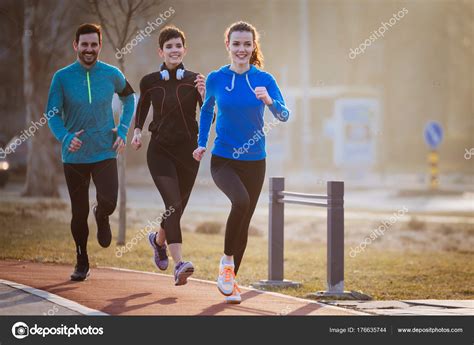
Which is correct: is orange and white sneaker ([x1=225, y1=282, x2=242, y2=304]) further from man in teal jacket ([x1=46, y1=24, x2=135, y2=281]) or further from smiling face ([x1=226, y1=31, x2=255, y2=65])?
smiling face ([x1=226, y1=31, x2=255, y2=65])

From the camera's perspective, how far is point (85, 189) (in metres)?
9.09

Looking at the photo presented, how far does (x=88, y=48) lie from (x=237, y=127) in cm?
151

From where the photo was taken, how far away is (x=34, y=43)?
22188 mm

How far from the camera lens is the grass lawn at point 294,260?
11414 millimetres

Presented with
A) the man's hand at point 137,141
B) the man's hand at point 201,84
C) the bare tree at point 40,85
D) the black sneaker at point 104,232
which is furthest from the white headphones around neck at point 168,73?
the bare tree at point 40,85

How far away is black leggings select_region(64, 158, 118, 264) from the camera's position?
893cm

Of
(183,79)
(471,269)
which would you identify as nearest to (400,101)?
(471,269)

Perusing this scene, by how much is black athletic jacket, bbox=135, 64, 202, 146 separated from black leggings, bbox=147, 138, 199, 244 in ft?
0.24

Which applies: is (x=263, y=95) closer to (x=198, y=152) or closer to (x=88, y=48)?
(x=198, y=152)

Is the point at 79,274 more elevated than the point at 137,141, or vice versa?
the point at 137,141

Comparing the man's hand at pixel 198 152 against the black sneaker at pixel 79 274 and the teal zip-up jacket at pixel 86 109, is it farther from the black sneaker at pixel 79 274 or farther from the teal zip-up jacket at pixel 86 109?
the black sneaker at pixel 79 274

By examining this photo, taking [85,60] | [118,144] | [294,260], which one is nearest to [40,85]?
[294,260]

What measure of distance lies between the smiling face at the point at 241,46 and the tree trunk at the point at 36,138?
45.8 ft

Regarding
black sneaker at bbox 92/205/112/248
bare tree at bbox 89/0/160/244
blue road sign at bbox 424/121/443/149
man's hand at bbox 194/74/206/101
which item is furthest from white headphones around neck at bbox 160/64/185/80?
blue road sign at bbox 424/121/443/149
